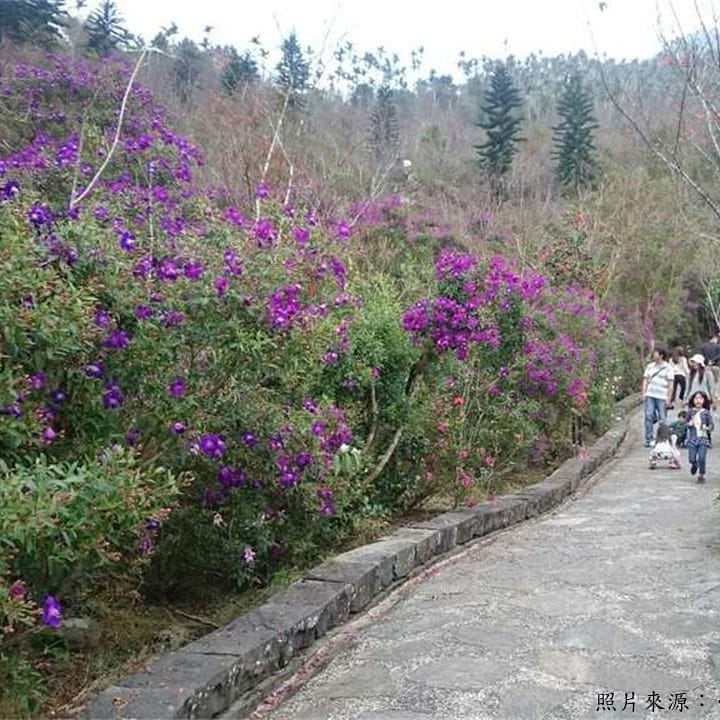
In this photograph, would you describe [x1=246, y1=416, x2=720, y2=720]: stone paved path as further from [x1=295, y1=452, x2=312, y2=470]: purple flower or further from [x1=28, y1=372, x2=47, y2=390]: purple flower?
[x1=28, y1=372, x2=47, y2=390]: purple flower

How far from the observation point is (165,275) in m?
4.09

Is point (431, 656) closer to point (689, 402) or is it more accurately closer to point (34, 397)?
point (34, 397)

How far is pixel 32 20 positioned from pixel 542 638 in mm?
21316

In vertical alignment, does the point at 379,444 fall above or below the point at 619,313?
below

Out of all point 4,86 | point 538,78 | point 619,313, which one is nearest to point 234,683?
point 4,86

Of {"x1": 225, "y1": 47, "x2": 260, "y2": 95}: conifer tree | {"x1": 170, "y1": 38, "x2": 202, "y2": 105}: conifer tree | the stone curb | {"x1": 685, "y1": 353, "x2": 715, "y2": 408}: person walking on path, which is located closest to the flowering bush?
the stone curb

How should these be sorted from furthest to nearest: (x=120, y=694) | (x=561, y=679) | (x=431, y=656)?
(x=431, y=656) → (x=561, y=679) → (x=120, y=694)

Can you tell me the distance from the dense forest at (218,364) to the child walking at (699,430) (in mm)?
1372

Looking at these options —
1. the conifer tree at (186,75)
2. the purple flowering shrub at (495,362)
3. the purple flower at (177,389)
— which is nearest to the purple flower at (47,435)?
the purple flower at (177,389)

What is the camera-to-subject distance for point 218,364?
430 centimetres

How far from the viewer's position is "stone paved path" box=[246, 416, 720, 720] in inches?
150

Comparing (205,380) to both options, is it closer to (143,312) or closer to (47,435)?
(143,312)

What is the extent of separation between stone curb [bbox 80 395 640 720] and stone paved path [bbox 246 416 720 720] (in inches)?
6.1

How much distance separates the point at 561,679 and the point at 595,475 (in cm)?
793
